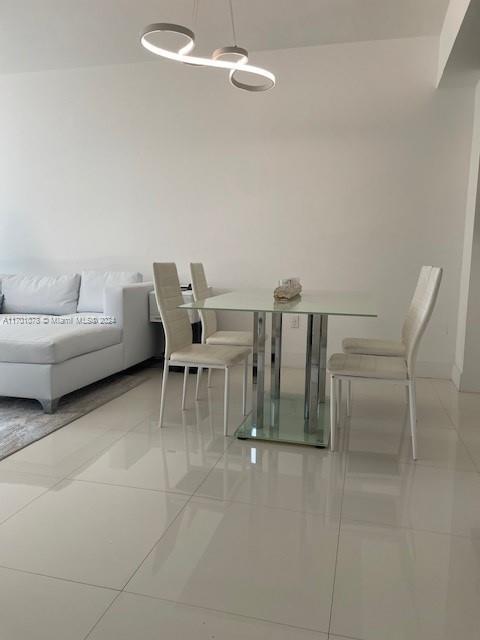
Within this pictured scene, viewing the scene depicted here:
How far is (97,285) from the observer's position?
4227 millimetres

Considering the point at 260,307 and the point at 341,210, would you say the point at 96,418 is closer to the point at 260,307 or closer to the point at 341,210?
the point at 260,307

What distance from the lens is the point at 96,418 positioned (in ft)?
9.57

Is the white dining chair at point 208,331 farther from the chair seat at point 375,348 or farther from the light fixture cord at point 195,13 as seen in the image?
the light fixture cord at point 195,13

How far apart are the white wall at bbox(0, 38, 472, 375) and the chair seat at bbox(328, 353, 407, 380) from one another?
1.49m

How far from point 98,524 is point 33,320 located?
2545 millimetres

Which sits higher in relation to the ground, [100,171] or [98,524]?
[100,171]

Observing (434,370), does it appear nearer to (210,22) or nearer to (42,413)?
(42,413)

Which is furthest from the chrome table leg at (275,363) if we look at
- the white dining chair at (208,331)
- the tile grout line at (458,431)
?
the tile grout line at (458,431)

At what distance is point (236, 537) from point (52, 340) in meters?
1.81

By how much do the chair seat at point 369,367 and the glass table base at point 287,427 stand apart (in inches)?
15.0

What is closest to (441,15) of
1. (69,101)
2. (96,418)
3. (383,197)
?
(383,197)

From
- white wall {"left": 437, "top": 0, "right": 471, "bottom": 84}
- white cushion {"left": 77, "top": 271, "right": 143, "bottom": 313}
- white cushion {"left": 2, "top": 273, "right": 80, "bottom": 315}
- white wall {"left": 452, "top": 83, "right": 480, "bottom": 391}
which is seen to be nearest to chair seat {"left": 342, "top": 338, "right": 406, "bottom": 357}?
white wall {"left": 452, "top": 83, "right": 480, "bottom": 391}

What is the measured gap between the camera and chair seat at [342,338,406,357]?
297 cm

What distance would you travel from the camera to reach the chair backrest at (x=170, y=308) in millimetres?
2736
